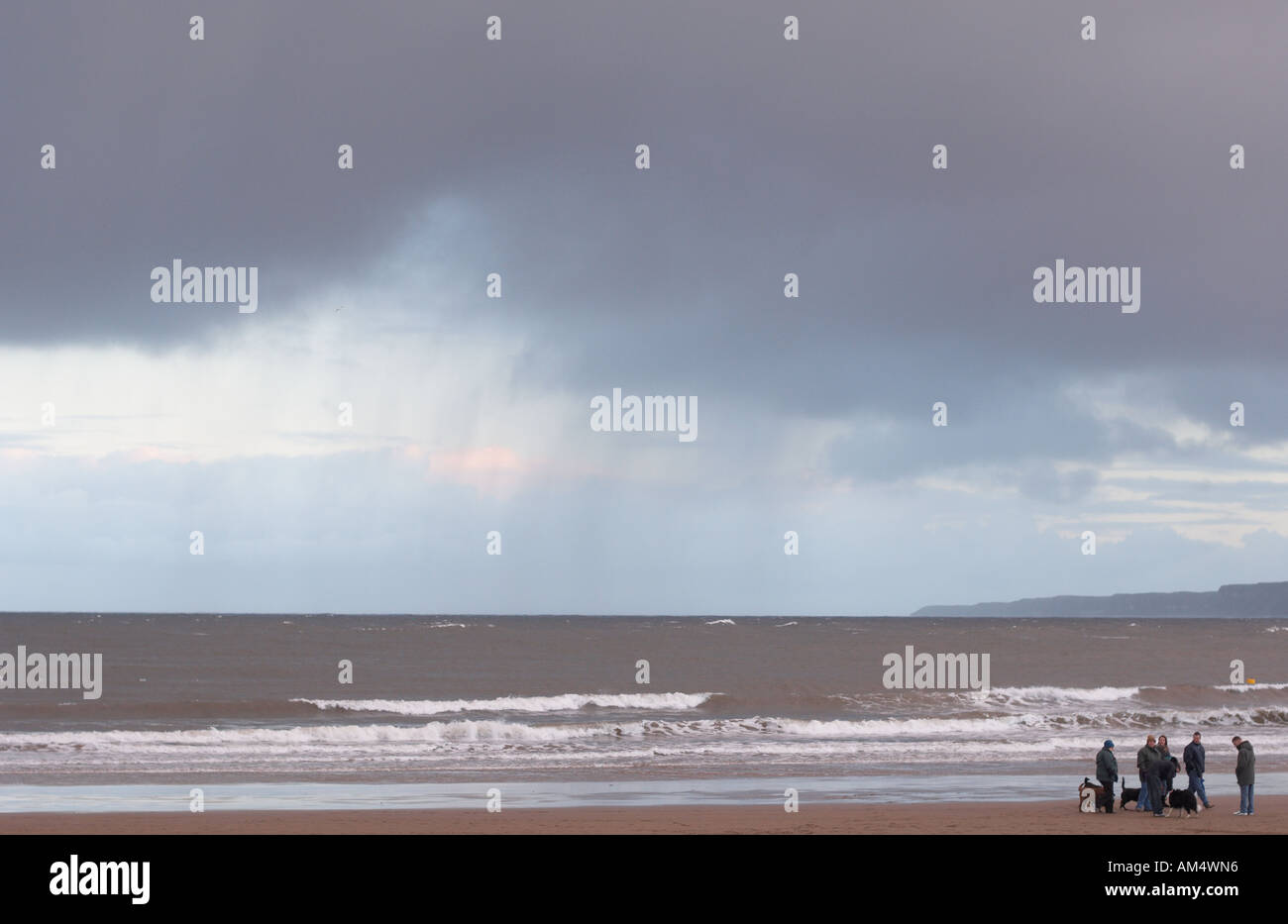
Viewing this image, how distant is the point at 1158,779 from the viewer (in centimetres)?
2100

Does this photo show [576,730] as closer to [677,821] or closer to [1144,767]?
[677,821]

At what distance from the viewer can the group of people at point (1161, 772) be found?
20.7m

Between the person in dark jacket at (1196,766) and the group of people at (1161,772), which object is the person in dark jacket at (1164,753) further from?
the person in dark jacket at (1196,766)

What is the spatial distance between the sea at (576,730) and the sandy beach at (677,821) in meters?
1.24

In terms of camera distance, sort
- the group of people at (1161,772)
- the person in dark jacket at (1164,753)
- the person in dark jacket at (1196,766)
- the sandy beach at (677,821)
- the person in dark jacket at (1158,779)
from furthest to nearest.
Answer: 1. the person in dark jacket at (1196,766)
2. the person in dark jacket at (1164,753)
3. the person in dark jacket at (1158,779)
4. the group of people at (1161,772)
5. the sandy beach at (677,821)

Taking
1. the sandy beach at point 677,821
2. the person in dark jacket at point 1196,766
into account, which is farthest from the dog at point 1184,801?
the person in dark jacket at point 1196,766

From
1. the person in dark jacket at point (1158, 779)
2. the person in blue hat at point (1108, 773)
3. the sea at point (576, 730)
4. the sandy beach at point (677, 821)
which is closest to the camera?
the sandy beach at point (677, 821)

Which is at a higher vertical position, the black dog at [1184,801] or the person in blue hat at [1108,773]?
the person in blue hat at [1108,773]

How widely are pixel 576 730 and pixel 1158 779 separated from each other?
1874 cm
